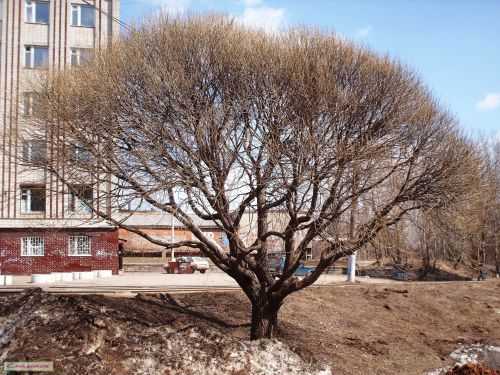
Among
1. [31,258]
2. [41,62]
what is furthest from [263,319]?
[41,62]

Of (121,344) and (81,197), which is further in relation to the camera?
(81,197)

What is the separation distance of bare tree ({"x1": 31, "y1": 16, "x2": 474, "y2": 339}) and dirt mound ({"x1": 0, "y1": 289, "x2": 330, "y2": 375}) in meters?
1.35

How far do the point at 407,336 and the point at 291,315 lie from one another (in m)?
3.46

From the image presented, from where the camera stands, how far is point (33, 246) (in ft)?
104

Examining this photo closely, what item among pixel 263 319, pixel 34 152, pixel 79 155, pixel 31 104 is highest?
pixel 31 104

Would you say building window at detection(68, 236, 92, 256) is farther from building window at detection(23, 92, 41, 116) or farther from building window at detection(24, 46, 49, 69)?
building window at detection(23, 92, 41, 116)

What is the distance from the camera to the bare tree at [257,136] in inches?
440

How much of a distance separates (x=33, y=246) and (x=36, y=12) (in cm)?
1397

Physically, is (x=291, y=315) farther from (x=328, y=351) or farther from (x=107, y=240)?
(x=107, y=240)

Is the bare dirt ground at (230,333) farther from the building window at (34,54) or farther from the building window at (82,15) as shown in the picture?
the building window at (82,15)

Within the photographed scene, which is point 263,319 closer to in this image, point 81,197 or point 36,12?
point 81,197

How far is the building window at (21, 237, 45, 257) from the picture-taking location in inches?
1246

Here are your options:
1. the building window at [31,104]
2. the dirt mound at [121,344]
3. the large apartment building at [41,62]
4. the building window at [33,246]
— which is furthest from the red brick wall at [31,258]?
the dirt mound at [121,344]

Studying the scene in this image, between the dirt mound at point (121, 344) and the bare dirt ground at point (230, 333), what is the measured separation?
2cm
